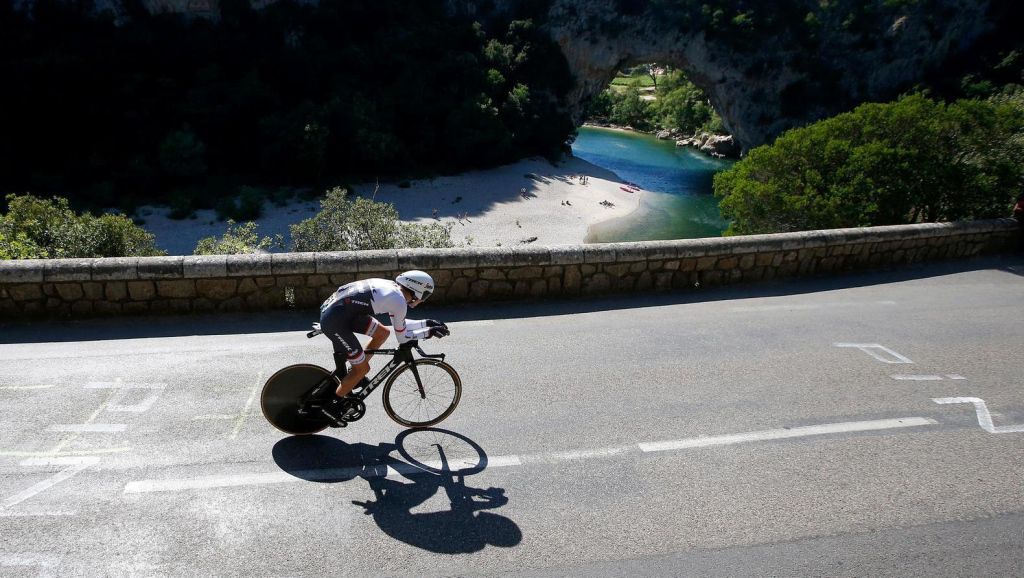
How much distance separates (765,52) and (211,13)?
47.6 metres

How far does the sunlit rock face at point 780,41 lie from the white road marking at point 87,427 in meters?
57.3

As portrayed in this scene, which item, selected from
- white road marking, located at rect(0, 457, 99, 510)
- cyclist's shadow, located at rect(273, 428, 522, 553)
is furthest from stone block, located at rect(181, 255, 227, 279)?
cyclist's shadow, located at rect(273, 428, 522, 553)

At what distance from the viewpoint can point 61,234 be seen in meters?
9.59

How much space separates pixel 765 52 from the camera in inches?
2282

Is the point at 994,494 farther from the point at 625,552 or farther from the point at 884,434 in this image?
the point at 625,552

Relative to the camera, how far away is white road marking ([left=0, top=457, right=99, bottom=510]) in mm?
4617

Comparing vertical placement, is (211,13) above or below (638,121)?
above

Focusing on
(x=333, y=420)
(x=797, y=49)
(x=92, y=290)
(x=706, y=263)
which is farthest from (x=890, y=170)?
(x=797, y=49)

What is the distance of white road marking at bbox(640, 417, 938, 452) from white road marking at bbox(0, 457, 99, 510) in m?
4.62

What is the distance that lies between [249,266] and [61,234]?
12.5 ft

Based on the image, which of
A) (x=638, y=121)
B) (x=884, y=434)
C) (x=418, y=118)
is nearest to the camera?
(x=884, y=434)

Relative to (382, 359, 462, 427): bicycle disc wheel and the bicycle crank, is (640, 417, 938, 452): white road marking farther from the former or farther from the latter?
the bicycle crank

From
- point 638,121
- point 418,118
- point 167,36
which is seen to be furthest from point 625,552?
point 638,121

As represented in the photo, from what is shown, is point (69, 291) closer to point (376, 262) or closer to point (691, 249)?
point (376, 262)
